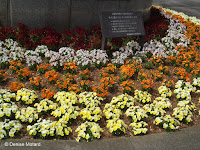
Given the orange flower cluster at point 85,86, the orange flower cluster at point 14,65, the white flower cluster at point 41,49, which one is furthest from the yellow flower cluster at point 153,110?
the white flower cluster at point 41,49

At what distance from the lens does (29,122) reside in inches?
185

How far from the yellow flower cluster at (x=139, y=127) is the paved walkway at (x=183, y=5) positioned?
11228 millimetres

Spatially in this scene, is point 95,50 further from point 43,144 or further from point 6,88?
point 43,144

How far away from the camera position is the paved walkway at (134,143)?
417cm

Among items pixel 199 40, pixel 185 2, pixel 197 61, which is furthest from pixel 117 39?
pixel 185 2

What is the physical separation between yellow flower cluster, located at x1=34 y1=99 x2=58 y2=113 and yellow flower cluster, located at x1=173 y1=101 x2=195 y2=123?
241cm

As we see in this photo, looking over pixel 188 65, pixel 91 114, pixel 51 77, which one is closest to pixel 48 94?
pixel 51 77

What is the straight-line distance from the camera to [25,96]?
512cm

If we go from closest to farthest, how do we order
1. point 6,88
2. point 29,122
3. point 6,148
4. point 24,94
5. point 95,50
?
point 6,148 < point 29,122 < point 24,94 < point 6,88 < point 95,50

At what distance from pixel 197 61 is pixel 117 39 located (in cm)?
251

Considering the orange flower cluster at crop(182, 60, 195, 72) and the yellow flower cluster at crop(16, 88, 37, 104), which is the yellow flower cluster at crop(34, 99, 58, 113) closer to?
the yellow flower cluster at crop(16, 88, 37, 104)

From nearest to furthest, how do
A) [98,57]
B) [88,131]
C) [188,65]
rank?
1. [88,131]
2. [98,57]
3. [188,65]

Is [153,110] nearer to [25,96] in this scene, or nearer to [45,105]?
[45,105]

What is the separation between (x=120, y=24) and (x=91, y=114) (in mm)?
3444
